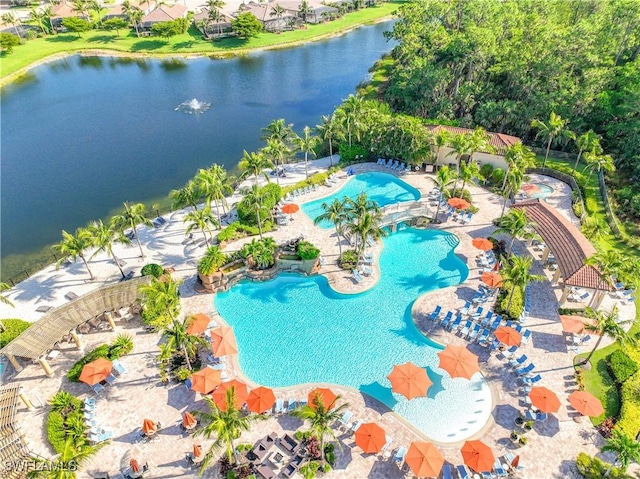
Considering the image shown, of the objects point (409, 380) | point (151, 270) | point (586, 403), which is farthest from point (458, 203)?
point (151, 270)

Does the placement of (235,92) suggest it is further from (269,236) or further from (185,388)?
(185,388)

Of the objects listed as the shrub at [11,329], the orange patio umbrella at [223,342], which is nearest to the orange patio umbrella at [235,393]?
the orange patio umbrella at [223,342]

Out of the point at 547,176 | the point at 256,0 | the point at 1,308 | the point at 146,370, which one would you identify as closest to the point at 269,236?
the point at 146,370

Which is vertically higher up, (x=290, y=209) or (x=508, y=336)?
(x=290, y=209)

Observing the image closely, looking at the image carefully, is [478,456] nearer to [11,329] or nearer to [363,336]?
[363,336]

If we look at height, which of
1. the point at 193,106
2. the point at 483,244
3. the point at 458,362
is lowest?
the point at 458,362

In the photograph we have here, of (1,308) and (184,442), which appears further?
(1,308)
